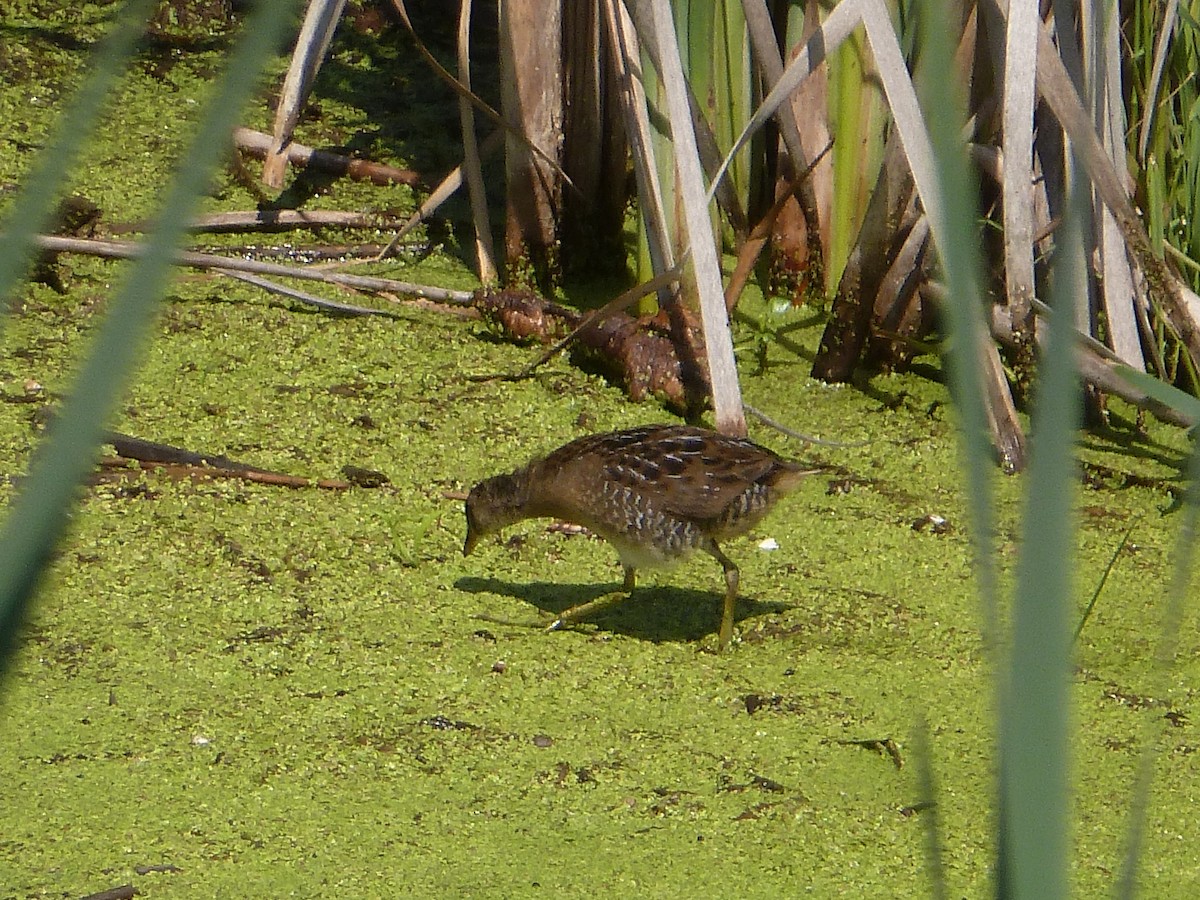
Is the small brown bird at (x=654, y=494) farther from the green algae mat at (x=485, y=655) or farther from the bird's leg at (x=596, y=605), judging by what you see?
the green algae mat at (x=485, y=655)

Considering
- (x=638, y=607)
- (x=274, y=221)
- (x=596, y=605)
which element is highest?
(x=274, y=221)

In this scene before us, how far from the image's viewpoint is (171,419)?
3.88 m

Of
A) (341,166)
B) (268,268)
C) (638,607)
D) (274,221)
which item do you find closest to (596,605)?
(638,607)

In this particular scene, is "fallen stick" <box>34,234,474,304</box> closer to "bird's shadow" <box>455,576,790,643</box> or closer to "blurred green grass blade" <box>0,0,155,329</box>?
"bird's shadow" <box>455,576,790,643</box>

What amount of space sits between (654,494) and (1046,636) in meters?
2.40

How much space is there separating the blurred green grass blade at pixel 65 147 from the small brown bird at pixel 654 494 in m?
2.32

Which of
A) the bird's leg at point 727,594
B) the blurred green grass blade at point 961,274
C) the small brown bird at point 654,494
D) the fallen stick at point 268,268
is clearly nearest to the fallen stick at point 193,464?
the small brown bird at point 654,494

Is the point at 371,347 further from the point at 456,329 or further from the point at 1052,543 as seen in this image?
the point at 1052,543

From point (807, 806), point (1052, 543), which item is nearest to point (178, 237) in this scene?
point (1052, 543)

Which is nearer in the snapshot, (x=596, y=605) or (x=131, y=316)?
(x=131, y=316)

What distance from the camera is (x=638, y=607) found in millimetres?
3537

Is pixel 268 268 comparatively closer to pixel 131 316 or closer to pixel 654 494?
pixel 654 494

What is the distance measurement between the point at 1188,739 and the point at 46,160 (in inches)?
95.7

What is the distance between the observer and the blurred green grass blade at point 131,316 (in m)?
0.88
